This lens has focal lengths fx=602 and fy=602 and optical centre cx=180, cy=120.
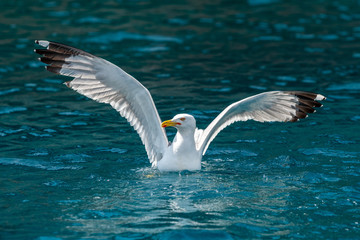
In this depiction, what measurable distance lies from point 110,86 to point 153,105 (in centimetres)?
67

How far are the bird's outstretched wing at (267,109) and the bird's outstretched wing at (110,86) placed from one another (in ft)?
2.31

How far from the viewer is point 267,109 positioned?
29.7 ft

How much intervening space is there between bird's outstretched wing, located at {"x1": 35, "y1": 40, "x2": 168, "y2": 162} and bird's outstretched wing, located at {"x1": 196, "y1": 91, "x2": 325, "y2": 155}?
27.7 inches

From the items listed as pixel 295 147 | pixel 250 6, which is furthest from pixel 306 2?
pixel 295 147

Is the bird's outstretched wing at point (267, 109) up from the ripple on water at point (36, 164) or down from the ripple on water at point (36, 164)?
up

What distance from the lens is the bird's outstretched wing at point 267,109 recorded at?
8609 millimetres

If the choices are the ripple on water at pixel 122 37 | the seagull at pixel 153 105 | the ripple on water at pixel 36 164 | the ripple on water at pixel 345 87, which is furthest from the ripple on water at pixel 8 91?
the ripple on water at pixel 345 87

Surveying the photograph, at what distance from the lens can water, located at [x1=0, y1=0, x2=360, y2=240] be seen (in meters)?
6.68

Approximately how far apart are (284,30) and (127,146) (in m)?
9.23

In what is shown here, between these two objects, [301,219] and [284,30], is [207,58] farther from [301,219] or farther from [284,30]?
[301,219]

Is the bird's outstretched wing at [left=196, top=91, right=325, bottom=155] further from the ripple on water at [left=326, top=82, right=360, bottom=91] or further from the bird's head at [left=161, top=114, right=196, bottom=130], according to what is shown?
the ripple on water at [left=326, top=82, right=360, bottom=91]

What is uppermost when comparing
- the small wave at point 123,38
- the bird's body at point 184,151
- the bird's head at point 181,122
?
the small wave at point 123,38

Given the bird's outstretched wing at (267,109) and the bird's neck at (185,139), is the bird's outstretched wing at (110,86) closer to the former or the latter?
the bird's neck at (185,139)

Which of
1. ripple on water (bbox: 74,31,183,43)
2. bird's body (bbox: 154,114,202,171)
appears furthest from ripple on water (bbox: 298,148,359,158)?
ripple on water (bbox: 74,31,183,43)
